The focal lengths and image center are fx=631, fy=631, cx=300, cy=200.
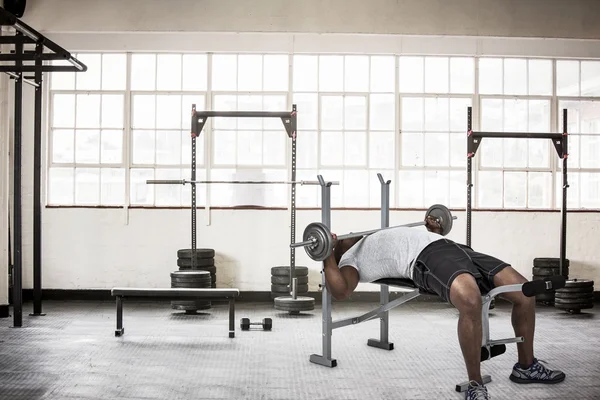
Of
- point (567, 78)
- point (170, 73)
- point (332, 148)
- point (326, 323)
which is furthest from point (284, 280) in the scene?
point (567, 78)

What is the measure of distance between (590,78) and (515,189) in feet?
4.81

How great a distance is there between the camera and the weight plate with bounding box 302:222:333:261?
3.40 meters

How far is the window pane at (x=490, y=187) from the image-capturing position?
678 centimetres

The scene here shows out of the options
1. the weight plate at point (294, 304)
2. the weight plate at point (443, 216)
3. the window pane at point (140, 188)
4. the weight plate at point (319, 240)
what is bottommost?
the weight plate at point (294, 304)

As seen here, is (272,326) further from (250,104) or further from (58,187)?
(58,187)

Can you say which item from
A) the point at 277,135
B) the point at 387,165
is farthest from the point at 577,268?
the point at 277,135

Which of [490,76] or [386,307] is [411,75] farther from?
[386,307]

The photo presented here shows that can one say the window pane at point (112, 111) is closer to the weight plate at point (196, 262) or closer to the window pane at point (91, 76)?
the window pane at point (91, 76)

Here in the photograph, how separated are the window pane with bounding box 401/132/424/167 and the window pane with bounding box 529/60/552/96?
135 centimetres

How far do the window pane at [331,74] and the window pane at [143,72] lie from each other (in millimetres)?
1783

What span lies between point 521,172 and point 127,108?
4264mm

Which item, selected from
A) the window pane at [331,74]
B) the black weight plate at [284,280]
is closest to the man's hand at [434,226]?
the black weight plate at [284,280]

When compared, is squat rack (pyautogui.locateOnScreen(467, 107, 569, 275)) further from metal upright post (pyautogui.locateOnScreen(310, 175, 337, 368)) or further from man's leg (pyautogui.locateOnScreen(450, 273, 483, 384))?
man's leg (pyautogui.locateOnScreen(450, 273, 483, 384))

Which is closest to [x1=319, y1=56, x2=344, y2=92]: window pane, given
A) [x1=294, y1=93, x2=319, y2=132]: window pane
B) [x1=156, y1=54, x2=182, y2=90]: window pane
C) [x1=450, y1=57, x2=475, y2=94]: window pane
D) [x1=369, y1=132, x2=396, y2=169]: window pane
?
[x1=294, y1=93, x2=319, y2=132]: window pane
